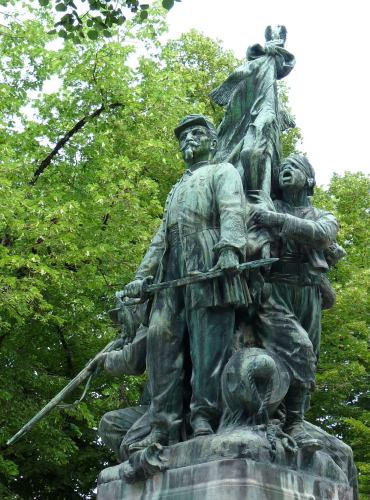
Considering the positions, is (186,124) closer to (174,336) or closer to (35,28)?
(174,336)

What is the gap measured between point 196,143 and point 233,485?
2738mm

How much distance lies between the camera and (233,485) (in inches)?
234

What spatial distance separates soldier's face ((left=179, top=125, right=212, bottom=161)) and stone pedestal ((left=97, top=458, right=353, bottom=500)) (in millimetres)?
2437

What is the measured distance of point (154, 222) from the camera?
15922 mm

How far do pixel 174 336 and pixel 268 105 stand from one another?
84.7 inches

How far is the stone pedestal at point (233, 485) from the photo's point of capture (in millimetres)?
5949

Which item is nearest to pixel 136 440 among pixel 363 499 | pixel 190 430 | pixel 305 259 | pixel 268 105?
pixel 190 430

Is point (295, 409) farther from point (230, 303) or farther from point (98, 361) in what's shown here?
point (98, 361)

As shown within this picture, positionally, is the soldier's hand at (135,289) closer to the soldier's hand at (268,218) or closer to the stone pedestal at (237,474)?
the soldier's hand at (268,218)

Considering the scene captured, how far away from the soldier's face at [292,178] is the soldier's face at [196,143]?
1.99ft

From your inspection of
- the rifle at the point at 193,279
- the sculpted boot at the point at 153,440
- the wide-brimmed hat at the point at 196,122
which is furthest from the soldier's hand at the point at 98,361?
the wide-brimmed hat at the point at 196,122

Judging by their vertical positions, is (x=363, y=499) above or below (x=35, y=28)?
below

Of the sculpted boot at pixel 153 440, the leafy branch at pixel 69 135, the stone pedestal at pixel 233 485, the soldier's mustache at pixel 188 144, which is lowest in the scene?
the stone pedestal at pixel 233 485

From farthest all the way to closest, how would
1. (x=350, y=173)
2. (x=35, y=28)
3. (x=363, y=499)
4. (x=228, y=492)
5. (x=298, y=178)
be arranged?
(x=350, y=173) → (x=35, y=28) → (x=363, y=499) → (x=298, y=178) → (x=228, y=492)
